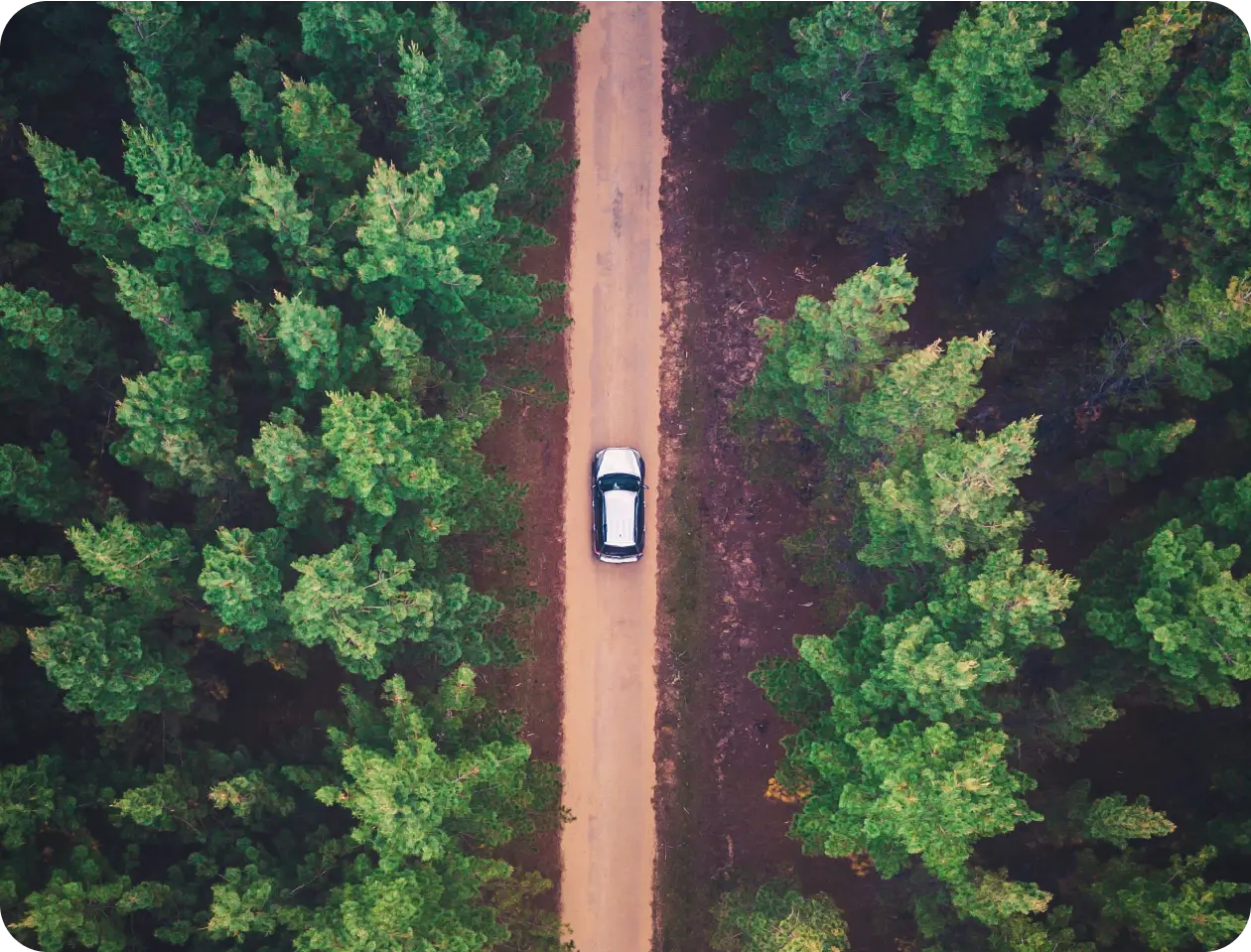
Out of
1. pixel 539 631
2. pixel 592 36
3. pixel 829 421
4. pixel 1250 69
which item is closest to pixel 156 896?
pixel 539 631

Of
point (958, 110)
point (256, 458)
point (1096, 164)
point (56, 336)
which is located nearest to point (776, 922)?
point (256, 458)

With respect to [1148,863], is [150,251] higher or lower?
higher

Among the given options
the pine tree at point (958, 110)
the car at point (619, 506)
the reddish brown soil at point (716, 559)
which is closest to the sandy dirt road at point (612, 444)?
the reddish brown soil at point (716, 559)

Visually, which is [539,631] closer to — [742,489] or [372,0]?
[742,489]

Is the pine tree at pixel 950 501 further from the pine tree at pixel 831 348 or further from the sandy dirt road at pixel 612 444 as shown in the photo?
the sandy dirt road at pixel 612 444

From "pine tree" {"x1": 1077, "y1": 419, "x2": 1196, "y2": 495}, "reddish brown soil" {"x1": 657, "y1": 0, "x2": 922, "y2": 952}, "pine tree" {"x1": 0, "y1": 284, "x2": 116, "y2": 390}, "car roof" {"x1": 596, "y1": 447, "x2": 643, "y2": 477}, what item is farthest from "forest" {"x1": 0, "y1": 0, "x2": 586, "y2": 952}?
"pine tree" {"x1": 1077, "y1": 419, "x2": 1196, "y2": 495}

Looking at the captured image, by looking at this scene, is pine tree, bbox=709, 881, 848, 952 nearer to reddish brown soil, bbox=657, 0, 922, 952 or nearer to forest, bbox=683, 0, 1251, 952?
forest, bbox=683, 0, 1251, 952
